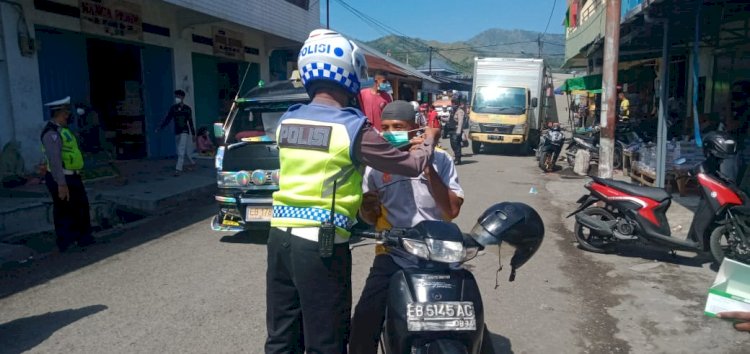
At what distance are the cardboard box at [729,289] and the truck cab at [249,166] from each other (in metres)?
4.60

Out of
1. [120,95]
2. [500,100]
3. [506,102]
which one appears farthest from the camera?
[500,100]

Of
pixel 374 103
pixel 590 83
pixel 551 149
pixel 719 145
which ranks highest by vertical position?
pixel 590 83

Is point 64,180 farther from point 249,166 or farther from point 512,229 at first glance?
point 512,229

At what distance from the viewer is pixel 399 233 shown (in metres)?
2.41

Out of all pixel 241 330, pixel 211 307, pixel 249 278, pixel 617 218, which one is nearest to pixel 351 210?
pixel 241 330

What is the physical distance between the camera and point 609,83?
33.0 ft

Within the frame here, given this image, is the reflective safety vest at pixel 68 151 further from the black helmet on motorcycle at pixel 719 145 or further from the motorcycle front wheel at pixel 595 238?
the black helmet on motorcycle at pixel 719 145

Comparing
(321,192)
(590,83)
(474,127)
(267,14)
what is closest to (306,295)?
(321,192)

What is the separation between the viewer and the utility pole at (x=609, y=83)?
9.90 m

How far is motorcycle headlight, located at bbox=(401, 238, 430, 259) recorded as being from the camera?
231 cm

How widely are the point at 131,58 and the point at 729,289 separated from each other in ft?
45.0

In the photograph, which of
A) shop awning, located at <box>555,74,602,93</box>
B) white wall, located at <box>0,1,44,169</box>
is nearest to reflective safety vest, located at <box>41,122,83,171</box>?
white wall, located at <box>0,1,44,169</box>

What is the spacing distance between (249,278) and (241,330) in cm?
136

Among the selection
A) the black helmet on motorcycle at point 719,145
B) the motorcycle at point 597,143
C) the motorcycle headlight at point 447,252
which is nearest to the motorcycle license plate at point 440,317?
the motorcycle headlight at point 447,252
